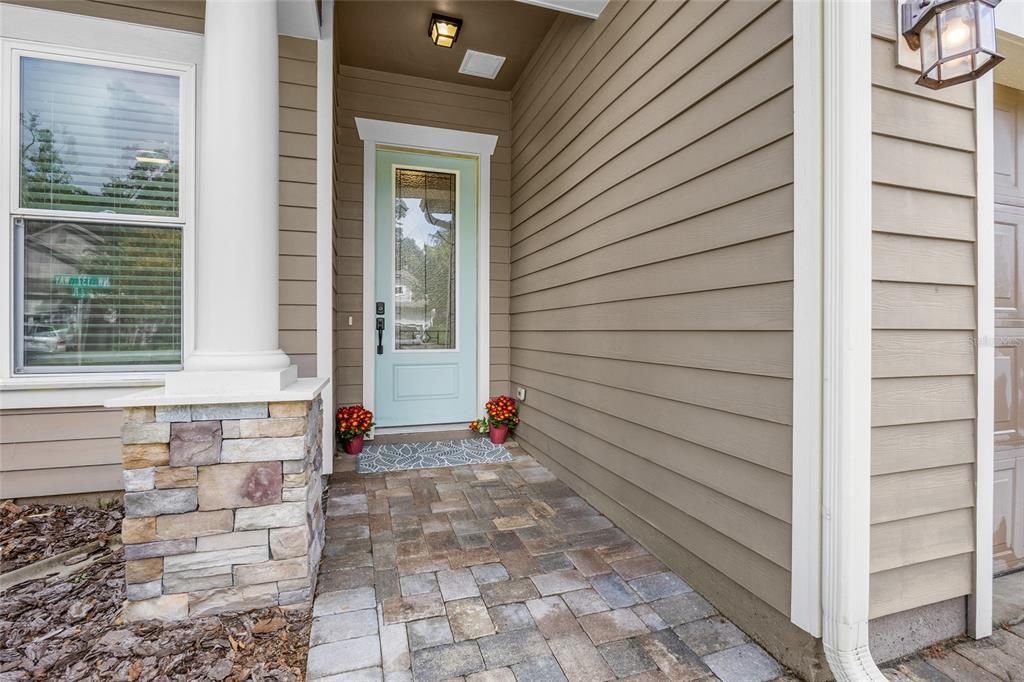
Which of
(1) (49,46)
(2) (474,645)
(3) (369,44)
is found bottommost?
(2) (474,645)

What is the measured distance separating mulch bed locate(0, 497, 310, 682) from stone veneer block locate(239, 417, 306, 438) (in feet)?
2.00

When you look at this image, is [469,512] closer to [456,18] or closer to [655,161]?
[655,161]

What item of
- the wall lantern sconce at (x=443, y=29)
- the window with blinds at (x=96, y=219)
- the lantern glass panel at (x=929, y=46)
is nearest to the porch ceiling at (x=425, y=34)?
the wall lantern sconce at (x=443, y=29)

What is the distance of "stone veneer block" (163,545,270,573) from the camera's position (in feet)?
5.30

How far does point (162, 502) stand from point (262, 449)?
349 mm

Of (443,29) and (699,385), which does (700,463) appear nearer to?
(699,385)

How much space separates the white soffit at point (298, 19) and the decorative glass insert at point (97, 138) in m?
0.65

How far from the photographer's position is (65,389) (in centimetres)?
237

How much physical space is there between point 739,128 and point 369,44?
9.21 feet

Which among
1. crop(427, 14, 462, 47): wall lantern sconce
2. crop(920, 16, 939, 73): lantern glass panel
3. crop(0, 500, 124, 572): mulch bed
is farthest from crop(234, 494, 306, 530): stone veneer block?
crop(427, 14, 462, 47): wall lantern sconce

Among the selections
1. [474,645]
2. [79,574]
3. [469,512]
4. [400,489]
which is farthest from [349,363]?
[474,645]

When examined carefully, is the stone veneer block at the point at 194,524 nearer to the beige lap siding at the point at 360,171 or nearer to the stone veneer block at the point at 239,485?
the stone veneer block at the point at 239,485

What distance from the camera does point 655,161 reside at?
2.04 meters

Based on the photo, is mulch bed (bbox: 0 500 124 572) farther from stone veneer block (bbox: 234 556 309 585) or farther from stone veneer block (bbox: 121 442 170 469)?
stone veneer block (bbox: 234 556 309 585)
